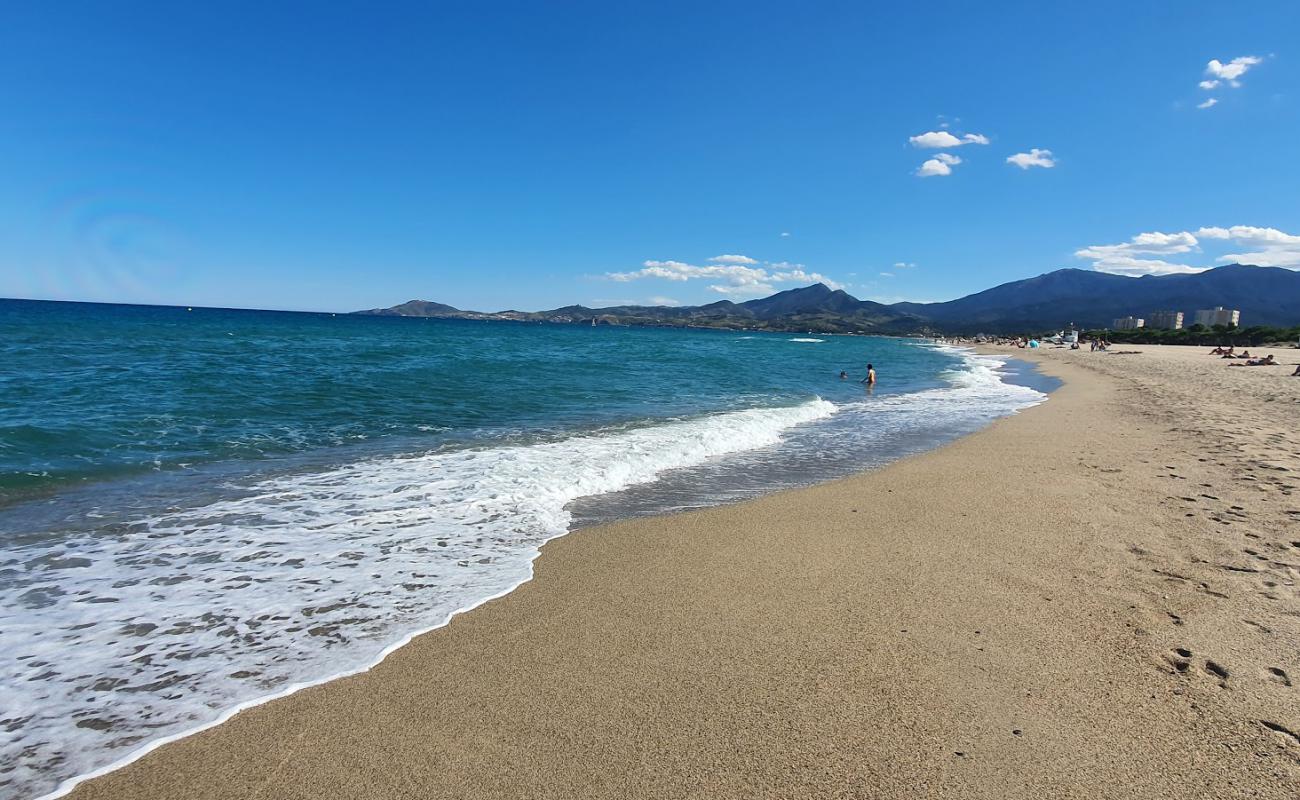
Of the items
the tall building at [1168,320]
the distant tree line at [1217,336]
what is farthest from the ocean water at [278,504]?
the tall building at [1168,320]

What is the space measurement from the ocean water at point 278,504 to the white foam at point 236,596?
23 millimetres

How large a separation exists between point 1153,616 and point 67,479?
1273 centimetres

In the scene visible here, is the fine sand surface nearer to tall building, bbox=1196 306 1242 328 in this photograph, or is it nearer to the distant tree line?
the distant tree line

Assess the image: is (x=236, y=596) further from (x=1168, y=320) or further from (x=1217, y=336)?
(x=1168, y=320)

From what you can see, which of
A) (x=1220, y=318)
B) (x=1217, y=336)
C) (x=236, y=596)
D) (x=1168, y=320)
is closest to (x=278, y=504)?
(x=236, y=596)

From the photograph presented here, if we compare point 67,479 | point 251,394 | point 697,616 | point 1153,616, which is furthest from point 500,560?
point 251,394

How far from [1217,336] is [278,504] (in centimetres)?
8429

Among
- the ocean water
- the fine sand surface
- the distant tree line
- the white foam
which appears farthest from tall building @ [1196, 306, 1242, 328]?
the white foam

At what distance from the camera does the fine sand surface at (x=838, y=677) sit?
9.54 ft

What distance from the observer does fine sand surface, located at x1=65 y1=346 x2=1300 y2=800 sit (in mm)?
2908

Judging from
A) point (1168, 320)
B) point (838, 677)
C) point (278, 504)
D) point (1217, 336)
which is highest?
point (1168, 320)

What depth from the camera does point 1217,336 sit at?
201ft

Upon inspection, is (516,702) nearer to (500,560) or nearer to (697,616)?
(697,616)

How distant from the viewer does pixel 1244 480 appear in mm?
8180
